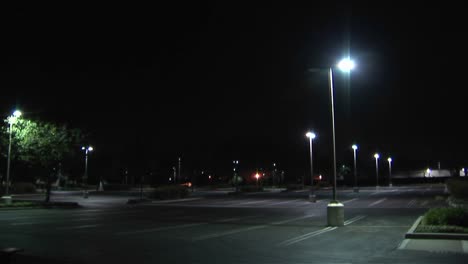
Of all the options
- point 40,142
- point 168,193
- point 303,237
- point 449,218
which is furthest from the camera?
point 168,193

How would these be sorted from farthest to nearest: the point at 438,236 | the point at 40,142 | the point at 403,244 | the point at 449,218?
the point at 40,142
the point at 449,218
the point at 438,236
the point at 403,244

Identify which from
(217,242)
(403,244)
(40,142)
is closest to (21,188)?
(40,142)

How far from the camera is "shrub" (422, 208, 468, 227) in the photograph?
16.4 metres

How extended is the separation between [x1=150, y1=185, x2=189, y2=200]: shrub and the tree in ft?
40.8

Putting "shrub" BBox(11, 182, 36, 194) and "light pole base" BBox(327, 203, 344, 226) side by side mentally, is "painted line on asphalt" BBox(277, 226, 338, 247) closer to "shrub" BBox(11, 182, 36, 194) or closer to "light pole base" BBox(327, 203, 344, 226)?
"light pole base" BBox(327, 203, 344, 226)

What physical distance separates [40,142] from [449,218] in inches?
1190

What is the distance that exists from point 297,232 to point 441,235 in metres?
5.18

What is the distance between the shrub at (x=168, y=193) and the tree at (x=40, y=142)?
489 inches

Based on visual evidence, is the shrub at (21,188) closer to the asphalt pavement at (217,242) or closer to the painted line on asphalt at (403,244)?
the asphalt pavement at (217,242)

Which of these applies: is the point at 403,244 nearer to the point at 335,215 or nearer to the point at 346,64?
the point at 335,215

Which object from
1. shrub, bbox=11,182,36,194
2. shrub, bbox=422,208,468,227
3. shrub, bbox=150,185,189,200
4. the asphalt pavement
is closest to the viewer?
the asphalt pavement

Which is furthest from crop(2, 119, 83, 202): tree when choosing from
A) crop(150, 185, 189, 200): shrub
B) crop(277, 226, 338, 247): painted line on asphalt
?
crop(277, 226, 338, 247): painted line on asphalt

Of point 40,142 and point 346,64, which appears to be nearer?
point 346,64

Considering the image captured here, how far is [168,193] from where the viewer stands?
165 feet
